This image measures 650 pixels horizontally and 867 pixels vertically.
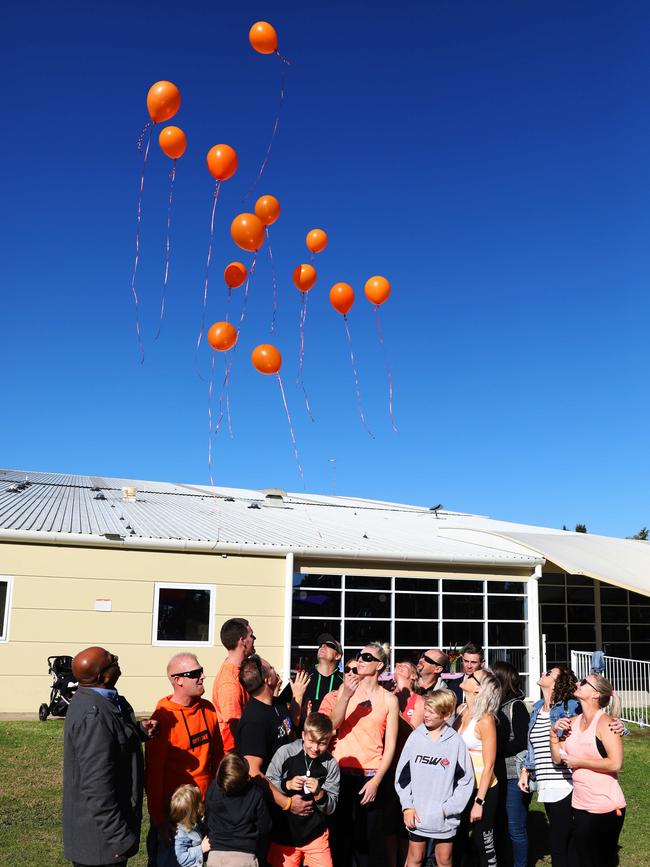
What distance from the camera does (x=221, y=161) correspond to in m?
9.00

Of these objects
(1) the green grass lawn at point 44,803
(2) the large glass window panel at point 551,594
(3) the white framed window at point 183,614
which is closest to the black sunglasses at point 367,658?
(1) the green grass lawn at point 44,803

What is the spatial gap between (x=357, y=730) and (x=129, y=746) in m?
1.91

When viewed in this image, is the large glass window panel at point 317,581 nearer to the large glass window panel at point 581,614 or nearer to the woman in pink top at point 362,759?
the large glass window panel at point 581,614

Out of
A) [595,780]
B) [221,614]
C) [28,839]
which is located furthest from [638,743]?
[28,839]

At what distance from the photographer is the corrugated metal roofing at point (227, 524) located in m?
13.9

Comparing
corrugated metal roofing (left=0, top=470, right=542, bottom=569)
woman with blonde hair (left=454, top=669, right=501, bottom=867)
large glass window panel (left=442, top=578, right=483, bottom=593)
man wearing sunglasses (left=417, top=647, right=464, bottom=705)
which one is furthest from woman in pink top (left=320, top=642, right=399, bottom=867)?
large glass window panel (left=442, top=578, right=483, bottom=593)

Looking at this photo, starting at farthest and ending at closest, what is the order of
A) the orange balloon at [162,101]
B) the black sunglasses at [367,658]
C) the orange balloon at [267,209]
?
1. the orange balloon at [267,209]
2. the orange balloon at [162,101]
3. the black sunglasses at [367,658]

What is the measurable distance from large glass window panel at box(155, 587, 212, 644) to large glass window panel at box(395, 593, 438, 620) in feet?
12.1

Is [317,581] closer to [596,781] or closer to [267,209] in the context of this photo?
[267,209]

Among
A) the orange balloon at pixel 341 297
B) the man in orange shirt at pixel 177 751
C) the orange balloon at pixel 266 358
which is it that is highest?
the orange balloon at pixel 341 297

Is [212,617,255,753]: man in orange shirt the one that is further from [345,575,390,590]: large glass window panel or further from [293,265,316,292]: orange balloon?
[345,575,390,590]: large glass window panel

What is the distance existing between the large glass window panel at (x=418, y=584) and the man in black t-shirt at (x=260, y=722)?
10.1m

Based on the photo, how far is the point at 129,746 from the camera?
13.1ft

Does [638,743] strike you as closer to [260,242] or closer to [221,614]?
[221,614]
